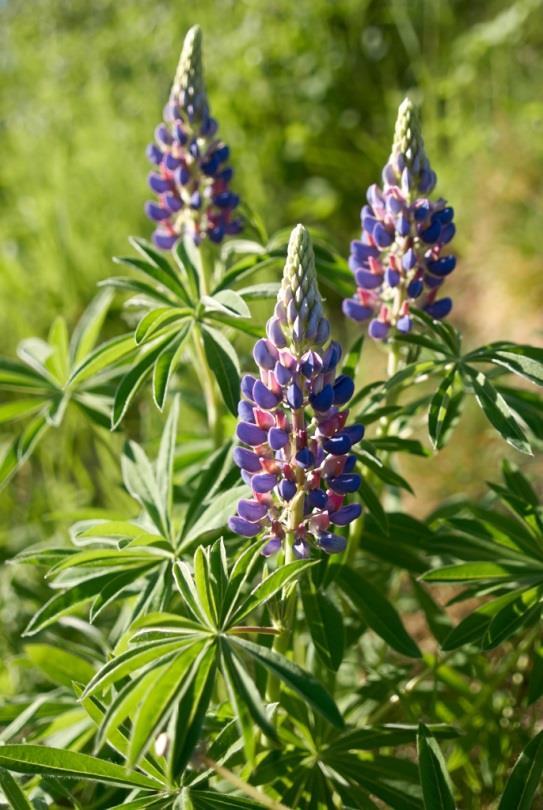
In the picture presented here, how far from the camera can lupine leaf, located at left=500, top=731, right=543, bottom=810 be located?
1515 millimetres

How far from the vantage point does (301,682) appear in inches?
49.1

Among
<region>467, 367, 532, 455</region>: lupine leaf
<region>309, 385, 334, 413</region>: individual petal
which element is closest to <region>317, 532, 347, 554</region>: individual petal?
<region>309, 385, 334, 413</region>: individual petal

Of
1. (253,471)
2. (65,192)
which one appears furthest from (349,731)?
(65,192)

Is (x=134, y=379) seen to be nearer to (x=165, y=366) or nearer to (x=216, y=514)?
(x=165, y=366)

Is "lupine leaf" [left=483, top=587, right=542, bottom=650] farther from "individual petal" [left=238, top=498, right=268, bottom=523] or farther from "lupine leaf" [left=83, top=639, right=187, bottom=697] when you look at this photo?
"lupine leaf" [left=83, top=639, right=187, bottom=697]

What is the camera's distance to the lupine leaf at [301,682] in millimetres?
1203

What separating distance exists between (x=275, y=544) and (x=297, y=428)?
0.22 meters

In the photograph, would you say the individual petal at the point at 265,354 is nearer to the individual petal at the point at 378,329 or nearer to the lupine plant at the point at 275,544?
the lupine plant at the point at 275,544

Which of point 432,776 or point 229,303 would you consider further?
point 229,303

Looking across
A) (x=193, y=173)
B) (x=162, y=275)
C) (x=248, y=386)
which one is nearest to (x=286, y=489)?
(x=248, y=386)

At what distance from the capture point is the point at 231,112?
5.28 meters

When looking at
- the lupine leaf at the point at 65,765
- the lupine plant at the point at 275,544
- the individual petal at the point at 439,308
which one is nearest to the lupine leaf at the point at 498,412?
the lupine plant at the point at 275,544

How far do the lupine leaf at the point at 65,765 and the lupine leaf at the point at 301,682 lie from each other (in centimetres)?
36

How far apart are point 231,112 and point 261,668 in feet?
14.1
